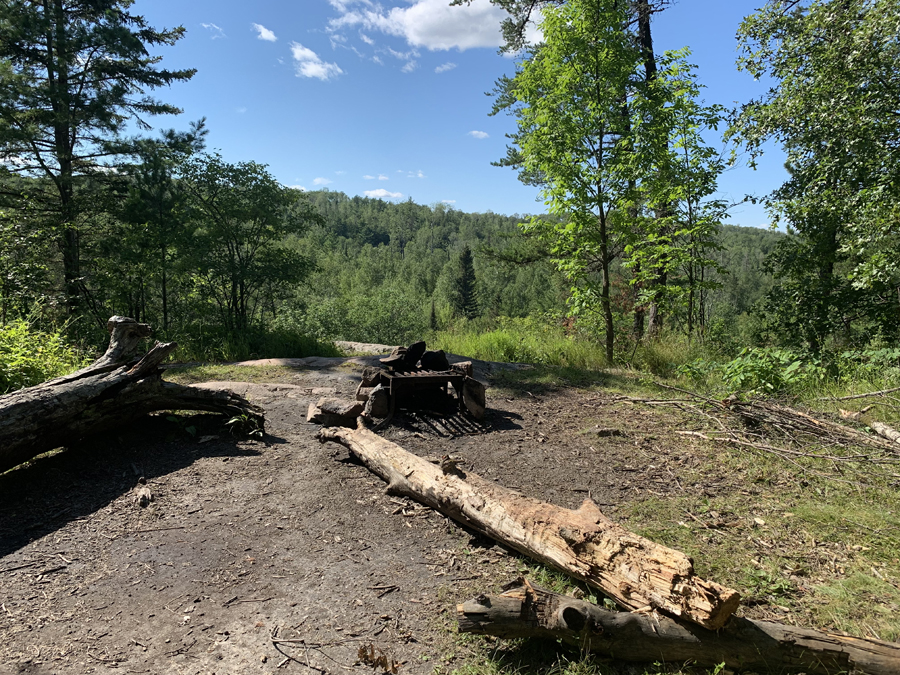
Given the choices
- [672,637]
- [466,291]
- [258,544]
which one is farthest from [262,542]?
[466,291]

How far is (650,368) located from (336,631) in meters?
7.05

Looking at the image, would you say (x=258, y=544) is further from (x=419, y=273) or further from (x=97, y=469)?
(x=419, y=273)

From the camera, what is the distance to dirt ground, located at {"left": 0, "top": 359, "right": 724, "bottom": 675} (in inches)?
82.5

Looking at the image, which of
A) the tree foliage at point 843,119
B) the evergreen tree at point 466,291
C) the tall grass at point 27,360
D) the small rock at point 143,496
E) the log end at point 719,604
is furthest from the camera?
the evergreen tree at point 466,291

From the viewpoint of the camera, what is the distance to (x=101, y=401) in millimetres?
3986

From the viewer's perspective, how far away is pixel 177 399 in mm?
4539

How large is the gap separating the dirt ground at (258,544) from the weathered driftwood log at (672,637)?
13.0 inches

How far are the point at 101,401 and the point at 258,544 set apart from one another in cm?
222

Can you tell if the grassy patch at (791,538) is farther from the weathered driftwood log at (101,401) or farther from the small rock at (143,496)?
the weathered driftwood log at (101,401)

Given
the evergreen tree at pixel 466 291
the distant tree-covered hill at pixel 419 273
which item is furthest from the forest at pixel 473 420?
the evergreen tree at pixel 466 291

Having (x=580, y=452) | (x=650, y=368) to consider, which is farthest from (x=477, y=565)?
(x=650, y=368)

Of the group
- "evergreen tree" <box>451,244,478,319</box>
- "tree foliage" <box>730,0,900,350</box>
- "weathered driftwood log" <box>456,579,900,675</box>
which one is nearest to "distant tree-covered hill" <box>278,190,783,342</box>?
"evergreen tree" <box>451,244,478,319</box>

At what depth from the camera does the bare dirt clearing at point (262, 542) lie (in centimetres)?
210

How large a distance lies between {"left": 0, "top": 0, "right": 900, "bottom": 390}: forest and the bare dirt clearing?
7.30 ft
